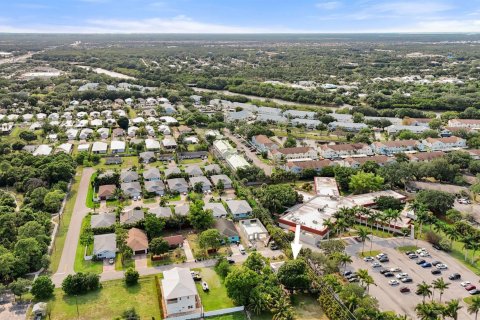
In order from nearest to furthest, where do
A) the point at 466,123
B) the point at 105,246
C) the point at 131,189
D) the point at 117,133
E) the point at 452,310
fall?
1. the point at 452,310
2. the point at 105,246
3. the point at 131,189
4. the point at 117,133
5. the point at 466,123

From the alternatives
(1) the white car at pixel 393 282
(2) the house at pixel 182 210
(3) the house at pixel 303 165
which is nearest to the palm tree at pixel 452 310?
(1) the white car at pixel 393 282

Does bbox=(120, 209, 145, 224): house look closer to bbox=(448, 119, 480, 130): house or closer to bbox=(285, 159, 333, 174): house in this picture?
bbox=(285, 159, 333, 174): house

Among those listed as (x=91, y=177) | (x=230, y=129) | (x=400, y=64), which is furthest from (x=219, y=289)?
(x=400, y=64)

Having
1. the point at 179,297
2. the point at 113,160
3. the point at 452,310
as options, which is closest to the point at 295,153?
the point at 113,160

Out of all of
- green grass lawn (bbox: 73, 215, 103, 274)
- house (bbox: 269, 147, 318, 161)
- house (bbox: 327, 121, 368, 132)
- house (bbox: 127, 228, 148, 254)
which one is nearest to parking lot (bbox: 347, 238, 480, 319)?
house (bbox: 127, 228, 148, 254)

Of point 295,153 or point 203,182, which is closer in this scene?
point 203,182

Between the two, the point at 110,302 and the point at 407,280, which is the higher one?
the point at 407,280

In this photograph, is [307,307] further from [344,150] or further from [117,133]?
[117,133]
